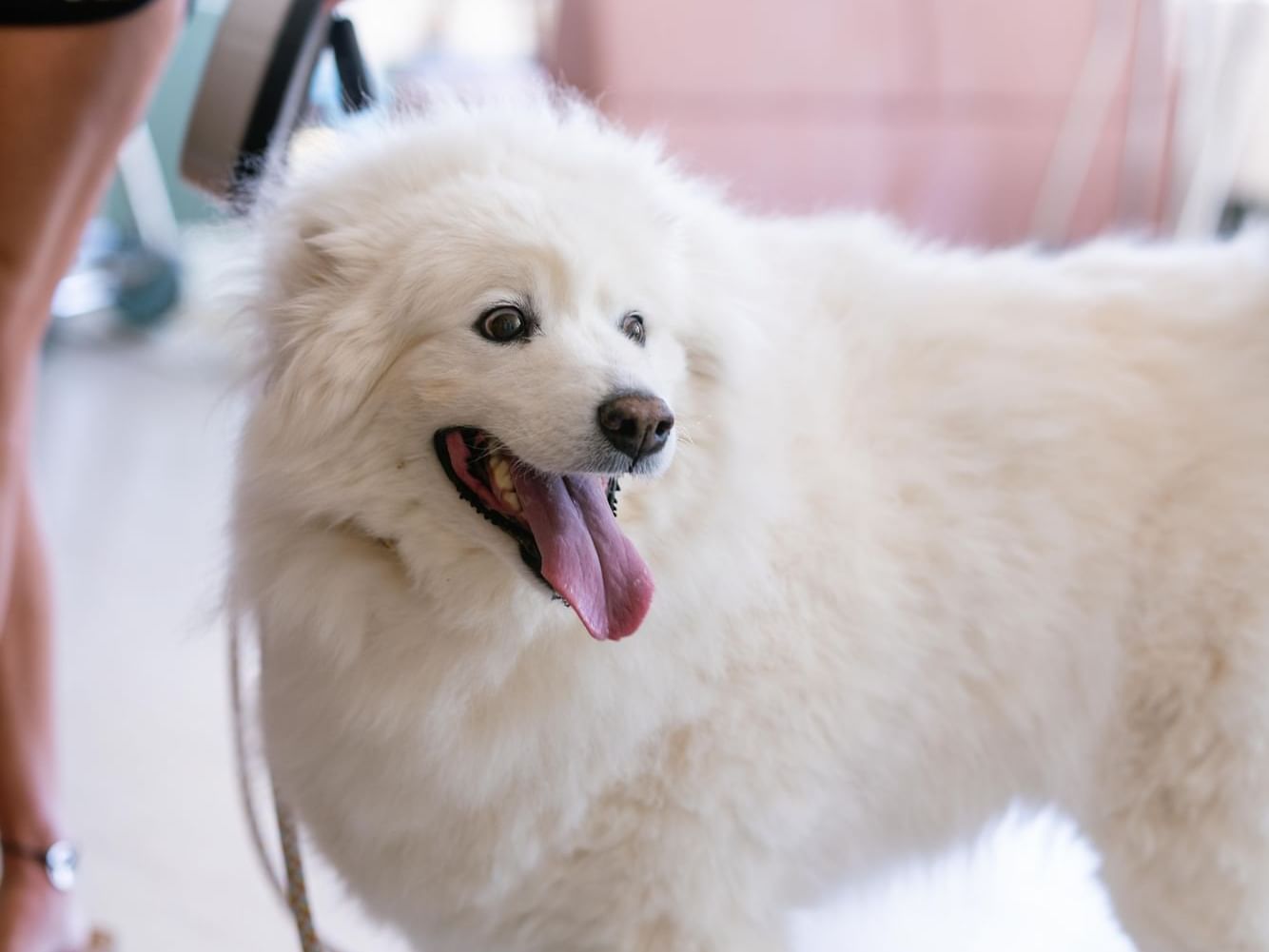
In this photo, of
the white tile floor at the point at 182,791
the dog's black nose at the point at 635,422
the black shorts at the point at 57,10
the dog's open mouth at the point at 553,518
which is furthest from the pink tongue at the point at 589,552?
the black shorts at the point at 57,10

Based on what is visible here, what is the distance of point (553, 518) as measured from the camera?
1261 mm

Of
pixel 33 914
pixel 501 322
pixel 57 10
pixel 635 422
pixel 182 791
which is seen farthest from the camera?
pixel 182 791

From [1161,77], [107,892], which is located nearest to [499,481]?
[107,892]

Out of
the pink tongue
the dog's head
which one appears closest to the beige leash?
the dog's head

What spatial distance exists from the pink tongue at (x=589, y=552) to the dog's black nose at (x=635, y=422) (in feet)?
0.40

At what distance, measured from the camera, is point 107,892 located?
2166mm

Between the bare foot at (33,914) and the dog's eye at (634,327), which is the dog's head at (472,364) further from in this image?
the bare foot at (33,914)

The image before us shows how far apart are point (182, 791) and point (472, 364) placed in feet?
5.24

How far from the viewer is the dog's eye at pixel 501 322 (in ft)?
4.14

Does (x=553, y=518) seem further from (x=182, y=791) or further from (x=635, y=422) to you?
(x=182, y=791)

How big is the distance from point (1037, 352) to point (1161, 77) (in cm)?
262

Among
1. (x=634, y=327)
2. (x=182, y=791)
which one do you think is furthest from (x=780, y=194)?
(x=634, y=327)

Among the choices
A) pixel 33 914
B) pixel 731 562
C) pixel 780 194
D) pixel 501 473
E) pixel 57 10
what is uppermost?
pixel 57 10

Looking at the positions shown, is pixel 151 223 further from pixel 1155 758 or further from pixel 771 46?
pixel 1155 758
